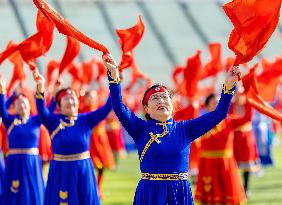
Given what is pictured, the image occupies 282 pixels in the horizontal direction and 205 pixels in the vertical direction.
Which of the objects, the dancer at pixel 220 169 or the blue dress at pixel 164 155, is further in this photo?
the dancer at pixel 220 169

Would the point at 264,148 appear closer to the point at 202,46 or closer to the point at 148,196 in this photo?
the point at 148,196

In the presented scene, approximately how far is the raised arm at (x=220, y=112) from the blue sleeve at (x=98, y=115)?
1.46 metres

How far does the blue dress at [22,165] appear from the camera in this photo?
702 centimetres

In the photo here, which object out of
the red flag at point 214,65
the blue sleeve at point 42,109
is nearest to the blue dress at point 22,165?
the blue sleeve at point 42,109

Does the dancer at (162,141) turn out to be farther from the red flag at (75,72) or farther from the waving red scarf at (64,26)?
the red flag at (75,72)

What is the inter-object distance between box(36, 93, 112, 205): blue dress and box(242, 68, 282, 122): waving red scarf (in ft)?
3.88

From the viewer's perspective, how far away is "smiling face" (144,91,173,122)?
4.97m

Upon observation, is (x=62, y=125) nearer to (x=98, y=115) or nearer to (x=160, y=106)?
(x=98, y=115)

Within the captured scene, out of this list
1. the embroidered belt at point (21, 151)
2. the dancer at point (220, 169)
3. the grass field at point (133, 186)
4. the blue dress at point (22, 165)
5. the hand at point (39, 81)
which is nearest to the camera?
the hand at point (39, 81)

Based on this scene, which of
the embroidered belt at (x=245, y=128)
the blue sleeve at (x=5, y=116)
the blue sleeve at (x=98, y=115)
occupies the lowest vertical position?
the blue sleeve at (x=98, y=115)

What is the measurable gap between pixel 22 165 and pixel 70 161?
93 cm

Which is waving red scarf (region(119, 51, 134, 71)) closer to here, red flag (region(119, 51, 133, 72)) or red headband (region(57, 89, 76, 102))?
red flag (region(119, 51, 133, 72))

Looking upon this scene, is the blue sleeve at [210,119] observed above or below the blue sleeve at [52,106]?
below

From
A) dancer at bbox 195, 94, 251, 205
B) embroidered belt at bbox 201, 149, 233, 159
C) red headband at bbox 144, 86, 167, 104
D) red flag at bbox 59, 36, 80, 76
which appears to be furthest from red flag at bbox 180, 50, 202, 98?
red headband at bbox 144, 86, 167, 104
